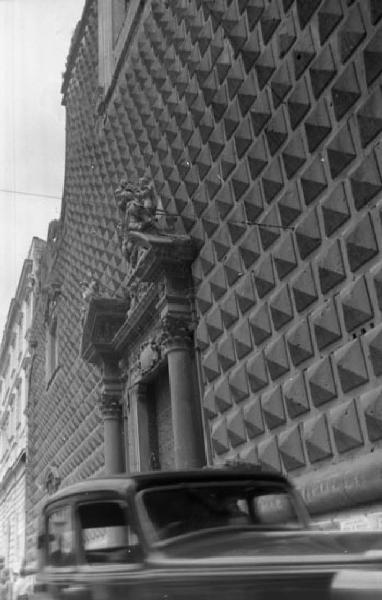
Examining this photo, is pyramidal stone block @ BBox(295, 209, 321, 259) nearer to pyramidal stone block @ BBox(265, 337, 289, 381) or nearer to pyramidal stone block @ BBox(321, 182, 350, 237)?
pyramidal stone block @ BBox(321, 182, 350, 237)

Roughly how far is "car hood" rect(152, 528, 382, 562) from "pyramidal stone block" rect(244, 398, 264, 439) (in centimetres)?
307

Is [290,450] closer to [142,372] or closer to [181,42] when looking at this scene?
[142,372]

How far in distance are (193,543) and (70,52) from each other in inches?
546

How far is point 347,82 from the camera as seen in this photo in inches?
203

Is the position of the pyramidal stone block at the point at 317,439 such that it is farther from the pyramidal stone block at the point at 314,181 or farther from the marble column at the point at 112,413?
the marble column at the point at 112,413

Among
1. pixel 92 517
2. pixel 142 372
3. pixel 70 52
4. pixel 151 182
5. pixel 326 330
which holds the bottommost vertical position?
pixel 92 517

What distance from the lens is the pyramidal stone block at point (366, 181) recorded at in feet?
15.7

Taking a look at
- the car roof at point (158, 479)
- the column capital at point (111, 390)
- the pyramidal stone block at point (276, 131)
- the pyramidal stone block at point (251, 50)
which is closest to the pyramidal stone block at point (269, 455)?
the car roof at point (158, 479)

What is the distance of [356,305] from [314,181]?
1187 millimetres

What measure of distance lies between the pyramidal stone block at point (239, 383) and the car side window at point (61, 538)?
274 centimetres

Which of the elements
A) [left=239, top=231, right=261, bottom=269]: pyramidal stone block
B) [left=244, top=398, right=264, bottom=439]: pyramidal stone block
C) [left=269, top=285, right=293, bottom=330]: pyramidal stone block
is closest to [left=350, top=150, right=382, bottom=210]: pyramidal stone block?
[left=269, top=285, right=293, bottom=330]: pyramidal stone block

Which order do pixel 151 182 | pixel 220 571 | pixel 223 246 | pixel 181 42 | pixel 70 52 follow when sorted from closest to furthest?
pixel 220 571
pixel 223 246
pixel 181 42
pixel 151 182
pixel 70 52

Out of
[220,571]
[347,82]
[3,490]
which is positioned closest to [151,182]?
[347,82]

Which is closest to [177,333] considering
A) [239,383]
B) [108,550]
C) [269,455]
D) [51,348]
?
[239,383]
